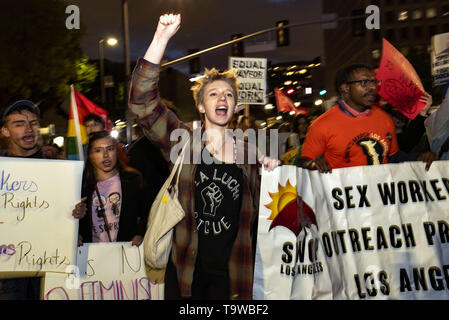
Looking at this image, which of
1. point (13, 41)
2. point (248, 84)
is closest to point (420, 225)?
point (248, 84)

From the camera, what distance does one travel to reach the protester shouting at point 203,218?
10.4ft

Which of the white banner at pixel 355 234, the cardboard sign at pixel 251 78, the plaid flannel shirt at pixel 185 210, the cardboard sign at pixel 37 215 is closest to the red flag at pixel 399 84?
the white banner at pixel 355 234

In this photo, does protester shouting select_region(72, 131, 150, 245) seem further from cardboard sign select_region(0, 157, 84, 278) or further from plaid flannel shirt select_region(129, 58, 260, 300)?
plaid flannel shirt select_region(129, 58, 260, 300)

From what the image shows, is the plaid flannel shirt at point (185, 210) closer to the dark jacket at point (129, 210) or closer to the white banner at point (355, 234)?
the white banner at point (355, 234)

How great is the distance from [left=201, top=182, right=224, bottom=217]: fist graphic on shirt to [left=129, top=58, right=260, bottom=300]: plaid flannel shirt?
75 millimetres

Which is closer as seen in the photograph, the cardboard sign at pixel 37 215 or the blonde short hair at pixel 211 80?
the blonde short hair at pixel 211 80

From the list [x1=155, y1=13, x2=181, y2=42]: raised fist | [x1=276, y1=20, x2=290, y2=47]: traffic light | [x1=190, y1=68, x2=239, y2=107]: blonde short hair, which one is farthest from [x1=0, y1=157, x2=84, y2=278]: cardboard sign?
[x1=276, y1=20, x2=290, y2=47]: traffic light

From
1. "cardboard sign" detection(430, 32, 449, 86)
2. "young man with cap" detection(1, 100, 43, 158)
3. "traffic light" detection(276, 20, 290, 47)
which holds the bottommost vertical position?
"young man with cap" detection(1, 100, 43, 158)

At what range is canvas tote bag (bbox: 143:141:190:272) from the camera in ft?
10.4

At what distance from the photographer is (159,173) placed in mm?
4367

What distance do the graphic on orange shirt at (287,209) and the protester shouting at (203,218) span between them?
344mm

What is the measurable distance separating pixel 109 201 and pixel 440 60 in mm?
4163

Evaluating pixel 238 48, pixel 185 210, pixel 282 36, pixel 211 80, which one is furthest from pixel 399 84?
pixel 282 36
